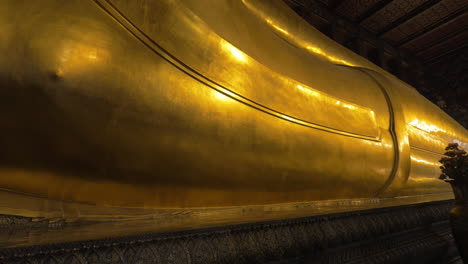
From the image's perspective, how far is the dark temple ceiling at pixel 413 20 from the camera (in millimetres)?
2297

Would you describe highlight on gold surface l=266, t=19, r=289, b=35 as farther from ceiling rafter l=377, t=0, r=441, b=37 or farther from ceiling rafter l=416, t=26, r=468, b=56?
ceiling rafter l=416, t=26, r=468, b=56

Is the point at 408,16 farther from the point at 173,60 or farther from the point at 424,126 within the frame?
the point at 173,60

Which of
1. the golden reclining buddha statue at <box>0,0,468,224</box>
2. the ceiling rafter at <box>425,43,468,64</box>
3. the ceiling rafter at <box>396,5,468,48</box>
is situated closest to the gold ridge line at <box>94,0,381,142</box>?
the golden reclining buddha statue at <box>0,0,468,224</box>

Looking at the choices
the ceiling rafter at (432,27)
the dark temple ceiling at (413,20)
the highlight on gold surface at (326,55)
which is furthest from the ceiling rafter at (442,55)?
the highlight on gold surface at (326,55)

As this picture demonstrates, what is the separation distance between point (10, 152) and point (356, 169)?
66 cm

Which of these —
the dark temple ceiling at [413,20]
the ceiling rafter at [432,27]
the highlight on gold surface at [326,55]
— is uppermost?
the dark temple ceiling at [413,20]

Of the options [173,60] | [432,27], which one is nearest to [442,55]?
[432,27]

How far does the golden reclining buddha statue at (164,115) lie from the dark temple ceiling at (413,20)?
2.11m

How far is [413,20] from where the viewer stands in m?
2.47

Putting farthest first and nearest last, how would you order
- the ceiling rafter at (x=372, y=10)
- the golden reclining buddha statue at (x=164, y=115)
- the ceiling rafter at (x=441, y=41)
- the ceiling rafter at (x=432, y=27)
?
the ceiling rafter at (x=441, y=41)
the ceiling rafter at (x=432, y=27)
the ceiling rafter at (x=372, y=10)
the golden reclining buddha statue at (x=164, y=115)

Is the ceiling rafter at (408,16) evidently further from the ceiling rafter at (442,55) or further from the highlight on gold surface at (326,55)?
the highlight on gold surface at (326,55)

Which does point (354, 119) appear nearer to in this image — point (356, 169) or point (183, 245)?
point (356, 169)

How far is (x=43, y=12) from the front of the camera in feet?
1.01

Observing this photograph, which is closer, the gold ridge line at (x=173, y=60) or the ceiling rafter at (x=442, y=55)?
the gold ridge line at (x=173, y=60)
